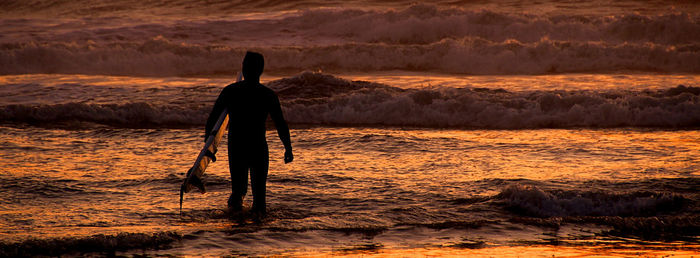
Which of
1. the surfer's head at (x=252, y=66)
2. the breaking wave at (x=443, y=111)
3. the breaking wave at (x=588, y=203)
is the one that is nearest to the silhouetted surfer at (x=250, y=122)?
the surfer's head at (x=252, y=66)

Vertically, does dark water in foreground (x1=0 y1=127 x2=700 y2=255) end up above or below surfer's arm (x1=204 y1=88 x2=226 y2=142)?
below

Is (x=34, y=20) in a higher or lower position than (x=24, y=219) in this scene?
higher

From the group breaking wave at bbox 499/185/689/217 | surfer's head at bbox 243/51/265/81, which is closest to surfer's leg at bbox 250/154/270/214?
surfer's head at bbox 243/51/265/81

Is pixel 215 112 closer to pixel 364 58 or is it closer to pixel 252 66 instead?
pixel 252 66

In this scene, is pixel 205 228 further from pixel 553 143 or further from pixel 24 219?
pixel 553 143

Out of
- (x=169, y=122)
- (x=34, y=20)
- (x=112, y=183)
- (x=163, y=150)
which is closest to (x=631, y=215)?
(x=112, y=183)

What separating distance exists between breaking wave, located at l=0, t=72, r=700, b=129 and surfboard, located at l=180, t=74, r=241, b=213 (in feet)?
21.2

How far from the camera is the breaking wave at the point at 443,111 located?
12.3m

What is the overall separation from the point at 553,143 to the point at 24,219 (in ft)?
21.5

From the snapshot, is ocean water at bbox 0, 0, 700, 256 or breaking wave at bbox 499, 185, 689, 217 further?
breaking wave at bbox 499, 185, 689, 217

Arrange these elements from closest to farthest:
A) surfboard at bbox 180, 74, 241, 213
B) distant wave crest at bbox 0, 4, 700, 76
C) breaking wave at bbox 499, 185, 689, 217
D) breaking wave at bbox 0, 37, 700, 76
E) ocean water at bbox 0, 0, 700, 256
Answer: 1. surfboard at bbox 180, 74, 241, 213
2. ocean water at bbox 0, 0, 700, 256
3. breaking wave at bbox 499, 185, 689, 217
4. breaking wave at bbox 0, 37, 700, 76
5. distant wave crest at bbox 0, 4, 700, 76

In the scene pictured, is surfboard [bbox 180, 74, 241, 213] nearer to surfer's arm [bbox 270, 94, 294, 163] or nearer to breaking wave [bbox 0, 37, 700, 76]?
surfer's arm [bbox 270, 94, 294, 163]

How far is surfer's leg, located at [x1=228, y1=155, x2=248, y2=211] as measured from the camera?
6.20 meters

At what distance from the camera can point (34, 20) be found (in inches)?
1057
